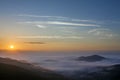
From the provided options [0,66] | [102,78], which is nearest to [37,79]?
[0,66]

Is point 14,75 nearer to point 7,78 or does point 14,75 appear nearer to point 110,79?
point 7,78

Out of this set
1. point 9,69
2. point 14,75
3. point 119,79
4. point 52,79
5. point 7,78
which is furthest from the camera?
point 119,79

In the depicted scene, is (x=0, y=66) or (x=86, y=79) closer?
(x=0, y=66)

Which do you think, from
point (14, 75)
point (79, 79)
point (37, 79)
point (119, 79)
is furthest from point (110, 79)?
point (14, 75)

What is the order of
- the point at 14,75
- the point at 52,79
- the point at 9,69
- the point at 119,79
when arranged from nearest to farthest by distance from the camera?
1. the point at 14,75
2. the point at 9,69
3. the point at 52,79
4. the point at 119,79

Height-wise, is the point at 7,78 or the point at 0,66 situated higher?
the point at 0,66

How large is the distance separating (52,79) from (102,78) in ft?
186

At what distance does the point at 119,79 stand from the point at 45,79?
197ft

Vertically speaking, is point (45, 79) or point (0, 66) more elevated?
point (0, 66)

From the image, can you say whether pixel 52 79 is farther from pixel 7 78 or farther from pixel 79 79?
pixel 79 79

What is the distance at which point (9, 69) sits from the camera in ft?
393

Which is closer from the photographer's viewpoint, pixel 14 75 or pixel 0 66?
pixel 14 75

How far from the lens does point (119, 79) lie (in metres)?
158

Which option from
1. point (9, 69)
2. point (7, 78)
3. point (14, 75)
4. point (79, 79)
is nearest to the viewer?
point (7, 78)
